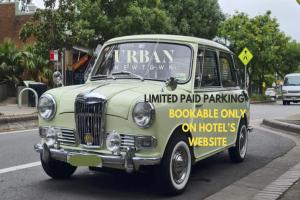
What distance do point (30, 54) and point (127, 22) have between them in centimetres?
622

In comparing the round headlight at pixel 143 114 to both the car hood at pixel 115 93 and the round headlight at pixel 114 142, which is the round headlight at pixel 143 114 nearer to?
the car hood at pixel 115 93

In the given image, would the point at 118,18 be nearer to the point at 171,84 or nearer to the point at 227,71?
the point at 227,71

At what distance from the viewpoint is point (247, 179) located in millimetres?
7672

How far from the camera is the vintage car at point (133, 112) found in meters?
6.12

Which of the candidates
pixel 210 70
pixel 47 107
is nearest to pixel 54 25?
pixel 210 70

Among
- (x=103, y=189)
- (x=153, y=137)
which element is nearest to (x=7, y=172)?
(x=103, y=189)

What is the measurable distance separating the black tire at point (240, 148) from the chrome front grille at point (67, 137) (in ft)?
10.9

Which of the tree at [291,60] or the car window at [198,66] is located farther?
the tree at [291,60]

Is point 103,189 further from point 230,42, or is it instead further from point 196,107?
point 230,42

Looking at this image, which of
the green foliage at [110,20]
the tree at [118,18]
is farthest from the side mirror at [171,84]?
the tree at [118,18]

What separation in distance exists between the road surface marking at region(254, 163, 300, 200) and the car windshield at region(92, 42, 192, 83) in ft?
5.75

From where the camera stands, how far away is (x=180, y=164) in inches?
260

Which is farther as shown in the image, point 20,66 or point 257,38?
point 257,38

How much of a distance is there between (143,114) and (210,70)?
2102 mm
